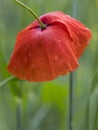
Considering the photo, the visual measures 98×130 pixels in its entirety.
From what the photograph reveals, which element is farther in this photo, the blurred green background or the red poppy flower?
the blurred green background

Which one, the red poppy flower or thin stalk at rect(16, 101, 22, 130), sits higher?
the red poppy flower

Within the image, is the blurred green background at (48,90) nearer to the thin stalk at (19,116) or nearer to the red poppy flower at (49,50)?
the thin stalk at (19,116)

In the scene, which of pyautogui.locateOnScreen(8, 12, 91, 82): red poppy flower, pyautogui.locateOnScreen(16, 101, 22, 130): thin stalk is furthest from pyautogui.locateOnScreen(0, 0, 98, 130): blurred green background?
pyautogui.locateOnScreen(8, 12, 91, 82): red poppy flower

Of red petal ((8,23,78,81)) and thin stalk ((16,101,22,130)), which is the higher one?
red petal ((8,23,78,81))

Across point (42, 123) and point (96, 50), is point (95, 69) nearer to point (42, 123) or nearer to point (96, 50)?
point (96, 50)

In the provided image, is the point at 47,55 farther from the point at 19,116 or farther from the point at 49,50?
the point at 19,116

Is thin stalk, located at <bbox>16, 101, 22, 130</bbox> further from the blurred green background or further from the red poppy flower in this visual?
the red poppy flower
